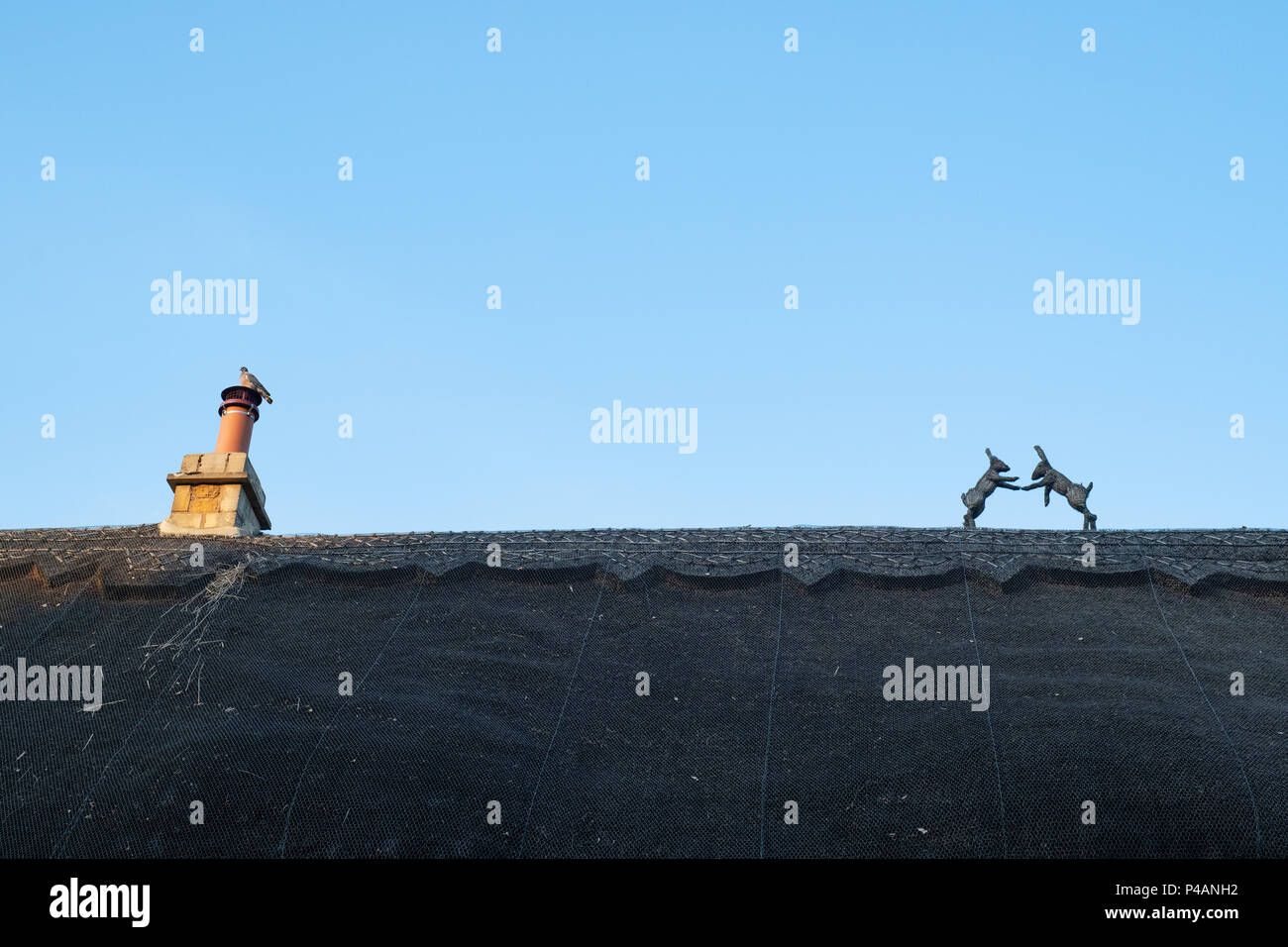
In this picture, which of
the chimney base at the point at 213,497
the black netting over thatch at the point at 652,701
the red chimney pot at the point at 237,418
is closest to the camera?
the black netting over thatch at the point at 652,701

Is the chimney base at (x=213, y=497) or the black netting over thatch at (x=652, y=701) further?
the chimney base at (x=213, y=497)

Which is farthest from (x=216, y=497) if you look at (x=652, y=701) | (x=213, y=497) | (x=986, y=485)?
(x=986, y=485)

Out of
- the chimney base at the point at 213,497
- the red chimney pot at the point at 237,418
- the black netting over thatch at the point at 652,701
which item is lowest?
the black netting over thatch at the point at 652,701

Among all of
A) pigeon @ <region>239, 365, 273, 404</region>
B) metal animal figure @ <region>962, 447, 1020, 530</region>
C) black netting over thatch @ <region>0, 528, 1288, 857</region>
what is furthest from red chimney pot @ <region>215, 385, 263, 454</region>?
metal animal figure @ <region>962, 447, 1020, 530</region>

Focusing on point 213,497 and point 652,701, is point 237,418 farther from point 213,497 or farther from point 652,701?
point 652,701

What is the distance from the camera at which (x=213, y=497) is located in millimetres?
11039

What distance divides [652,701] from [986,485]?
23.0 feet

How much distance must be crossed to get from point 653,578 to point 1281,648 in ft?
12.1

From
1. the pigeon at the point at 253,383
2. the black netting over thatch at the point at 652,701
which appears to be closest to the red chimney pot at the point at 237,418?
the pigeon at the point at 253,383

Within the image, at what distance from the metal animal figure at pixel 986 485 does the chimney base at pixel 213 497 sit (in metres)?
6.99

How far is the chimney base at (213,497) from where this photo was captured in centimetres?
1086

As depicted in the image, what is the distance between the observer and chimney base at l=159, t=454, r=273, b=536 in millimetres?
10859

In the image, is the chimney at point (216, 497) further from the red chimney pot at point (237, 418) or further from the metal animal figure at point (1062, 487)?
the metal animal figure at point (1062, 487)
